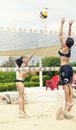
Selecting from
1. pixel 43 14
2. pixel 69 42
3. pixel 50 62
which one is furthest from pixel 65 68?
pixel 50 62

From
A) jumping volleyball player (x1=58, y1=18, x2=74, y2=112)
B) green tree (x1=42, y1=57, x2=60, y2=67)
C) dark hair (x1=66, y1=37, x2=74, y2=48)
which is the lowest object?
green tree (x1=42, y1=57, x2=60, y2=67)

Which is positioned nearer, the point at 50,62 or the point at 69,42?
the point at 69,42

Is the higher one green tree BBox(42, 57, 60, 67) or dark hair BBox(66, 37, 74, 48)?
dark hair BBox(66, 37, 74, 48)

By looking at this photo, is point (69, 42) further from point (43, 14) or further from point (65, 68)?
point (43, 14)

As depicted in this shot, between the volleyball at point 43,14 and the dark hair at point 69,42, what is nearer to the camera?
the dark hair at point 69,42

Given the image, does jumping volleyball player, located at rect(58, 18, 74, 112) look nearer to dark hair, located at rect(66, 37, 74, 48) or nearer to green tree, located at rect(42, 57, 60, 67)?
dark hair, located at rect(66, 37, 74, 48)

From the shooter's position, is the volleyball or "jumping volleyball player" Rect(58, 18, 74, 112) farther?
the volleyball

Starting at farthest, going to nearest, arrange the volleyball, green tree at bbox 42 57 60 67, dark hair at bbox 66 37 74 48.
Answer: green tree at bbox 42 57 60 67
the volleyball
dark hair at bbox 66 37 74 48

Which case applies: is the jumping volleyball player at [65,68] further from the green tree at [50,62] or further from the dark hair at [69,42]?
the green tree at [50,62]

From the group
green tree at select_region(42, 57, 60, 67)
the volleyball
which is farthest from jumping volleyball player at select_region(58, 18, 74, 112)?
green tree at select_region(42, 57, 60, 67)

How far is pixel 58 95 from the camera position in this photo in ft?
45.5

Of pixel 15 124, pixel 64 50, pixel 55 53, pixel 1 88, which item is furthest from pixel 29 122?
pixel 1 88

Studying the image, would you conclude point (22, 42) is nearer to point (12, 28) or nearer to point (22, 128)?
point (12, 28)

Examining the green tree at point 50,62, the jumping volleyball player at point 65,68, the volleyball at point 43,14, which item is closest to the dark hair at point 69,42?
the jumping volleyball player at point 65,68
